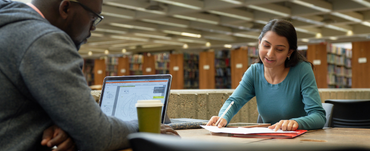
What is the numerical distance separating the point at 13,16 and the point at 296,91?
137 centimetres

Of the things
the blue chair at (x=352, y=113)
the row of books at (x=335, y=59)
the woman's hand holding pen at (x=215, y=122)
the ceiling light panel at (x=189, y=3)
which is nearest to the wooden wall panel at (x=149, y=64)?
the ceiling light panel at (x=189, y=3)

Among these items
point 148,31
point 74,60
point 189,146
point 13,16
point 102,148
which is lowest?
point 102,148

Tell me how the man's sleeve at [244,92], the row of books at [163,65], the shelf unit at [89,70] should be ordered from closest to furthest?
the man's sleeve at [244,92], the row of books at [163,65], the shelf unit at [89,70]

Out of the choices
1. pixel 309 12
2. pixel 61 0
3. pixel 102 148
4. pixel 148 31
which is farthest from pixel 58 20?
pixel 148 31

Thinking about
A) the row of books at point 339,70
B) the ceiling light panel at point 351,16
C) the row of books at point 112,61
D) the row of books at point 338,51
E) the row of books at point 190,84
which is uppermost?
the ceiling light panel at point 351,16

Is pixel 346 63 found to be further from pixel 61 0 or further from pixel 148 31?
pixel 61 0

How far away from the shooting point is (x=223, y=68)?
11.4 meters

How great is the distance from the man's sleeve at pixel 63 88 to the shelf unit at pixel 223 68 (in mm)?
10445

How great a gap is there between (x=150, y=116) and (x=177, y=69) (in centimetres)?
1031

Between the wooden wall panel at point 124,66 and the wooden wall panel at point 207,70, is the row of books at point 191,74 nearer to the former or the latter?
the wooden wall panel at point 207,70

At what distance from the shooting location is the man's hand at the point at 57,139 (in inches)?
31.4

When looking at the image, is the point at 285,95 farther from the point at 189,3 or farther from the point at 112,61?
the point at 112,61

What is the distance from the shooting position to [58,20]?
939 mm

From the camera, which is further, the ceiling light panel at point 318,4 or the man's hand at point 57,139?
the ceiling light panel at point 318,4
